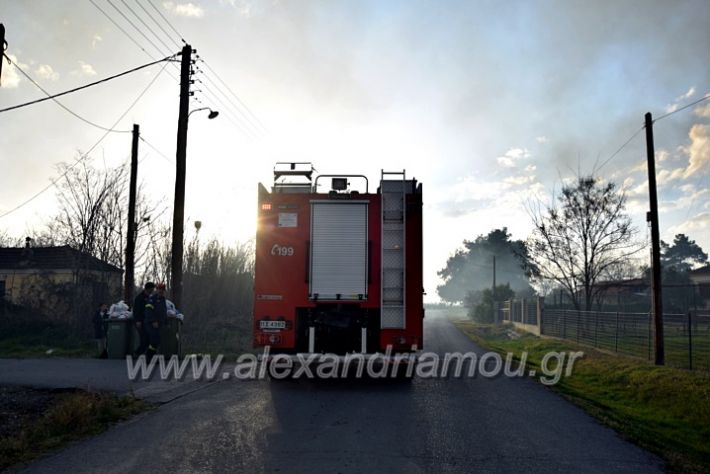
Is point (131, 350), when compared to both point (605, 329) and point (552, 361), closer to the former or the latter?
point (552, 361)

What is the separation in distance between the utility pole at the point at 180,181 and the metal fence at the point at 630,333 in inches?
505

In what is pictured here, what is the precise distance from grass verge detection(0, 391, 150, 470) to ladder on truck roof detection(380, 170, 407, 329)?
14.3ft

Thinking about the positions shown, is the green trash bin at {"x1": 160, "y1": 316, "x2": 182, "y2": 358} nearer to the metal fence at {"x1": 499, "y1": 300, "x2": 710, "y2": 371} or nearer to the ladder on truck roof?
the ladder on truck roof

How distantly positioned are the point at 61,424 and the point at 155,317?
6.50 m

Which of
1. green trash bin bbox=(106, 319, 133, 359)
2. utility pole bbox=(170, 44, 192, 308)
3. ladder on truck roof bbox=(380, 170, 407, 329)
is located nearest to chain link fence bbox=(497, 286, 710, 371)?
ladder on truck roof bbox=(380, 170, 407, 329)

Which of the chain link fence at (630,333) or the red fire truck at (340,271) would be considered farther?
the chain link fence at (630,333)

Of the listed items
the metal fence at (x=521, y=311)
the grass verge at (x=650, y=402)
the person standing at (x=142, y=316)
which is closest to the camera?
the grass verge at (x=650, y=402)

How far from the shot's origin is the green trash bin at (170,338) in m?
13.9

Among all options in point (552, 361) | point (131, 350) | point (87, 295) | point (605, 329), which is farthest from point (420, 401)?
point (87, 295)

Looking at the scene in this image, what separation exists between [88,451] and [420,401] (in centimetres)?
481

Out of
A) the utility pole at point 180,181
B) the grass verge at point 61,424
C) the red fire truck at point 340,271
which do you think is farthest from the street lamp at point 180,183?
the grass verge at point 61,424

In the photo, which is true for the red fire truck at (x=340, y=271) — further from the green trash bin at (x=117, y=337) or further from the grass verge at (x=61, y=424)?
the green trash bin at (x=117, y=337)

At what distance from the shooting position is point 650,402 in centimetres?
1059

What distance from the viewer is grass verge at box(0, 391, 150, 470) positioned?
18.8ft
